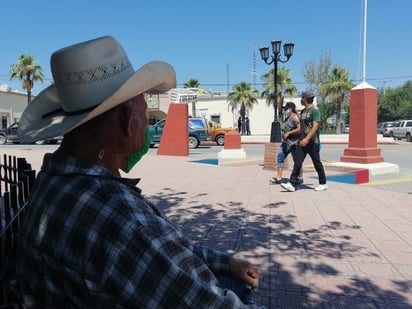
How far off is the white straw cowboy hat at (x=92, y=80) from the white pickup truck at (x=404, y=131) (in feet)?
110

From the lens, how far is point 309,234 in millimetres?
4547

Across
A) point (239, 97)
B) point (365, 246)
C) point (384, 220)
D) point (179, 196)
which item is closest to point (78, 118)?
point (365, 246)

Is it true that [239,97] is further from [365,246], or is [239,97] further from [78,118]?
[78,118]

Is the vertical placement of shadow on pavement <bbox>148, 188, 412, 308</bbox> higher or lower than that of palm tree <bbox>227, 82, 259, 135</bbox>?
lower

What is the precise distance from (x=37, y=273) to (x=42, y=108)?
2.30ft

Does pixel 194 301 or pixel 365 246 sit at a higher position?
pixel 194 301

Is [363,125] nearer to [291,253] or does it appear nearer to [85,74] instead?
[291,253]

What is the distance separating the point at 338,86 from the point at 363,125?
96.4ft

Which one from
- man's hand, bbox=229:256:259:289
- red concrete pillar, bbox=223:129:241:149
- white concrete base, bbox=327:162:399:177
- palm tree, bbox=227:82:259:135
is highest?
palm tree, bbox=227:82:259:135

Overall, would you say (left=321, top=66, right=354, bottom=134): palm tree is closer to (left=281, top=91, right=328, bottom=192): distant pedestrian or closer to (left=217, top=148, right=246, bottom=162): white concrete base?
(left=217, top=148, right=246, bottom=162): white concrete base

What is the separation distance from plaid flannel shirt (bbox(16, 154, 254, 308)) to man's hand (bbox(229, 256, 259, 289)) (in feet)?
1.64

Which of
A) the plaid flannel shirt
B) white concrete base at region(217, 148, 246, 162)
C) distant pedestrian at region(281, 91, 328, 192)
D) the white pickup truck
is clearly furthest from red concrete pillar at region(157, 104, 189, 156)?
the white pickup truck

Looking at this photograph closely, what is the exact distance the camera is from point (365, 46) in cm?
1298

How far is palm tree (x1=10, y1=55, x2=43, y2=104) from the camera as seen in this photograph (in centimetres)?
3721
